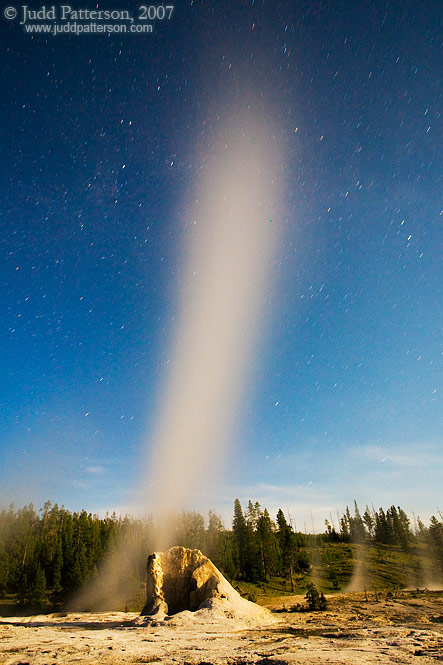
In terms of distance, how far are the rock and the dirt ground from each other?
1.56 m

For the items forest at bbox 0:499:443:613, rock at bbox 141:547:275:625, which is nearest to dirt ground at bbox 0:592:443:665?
rock at bbox 141:547:275:625

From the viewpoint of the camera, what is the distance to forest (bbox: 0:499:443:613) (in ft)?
269

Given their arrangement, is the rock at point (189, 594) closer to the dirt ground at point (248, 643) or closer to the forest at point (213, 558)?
the dirt ground at point (248, 643)

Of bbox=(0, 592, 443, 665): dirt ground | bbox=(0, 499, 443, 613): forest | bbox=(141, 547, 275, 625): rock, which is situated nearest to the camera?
bbox=(0, 592, 443, 665): dirt ground

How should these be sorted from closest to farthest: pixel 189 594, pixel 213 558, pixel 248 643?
pixel 248 643, pixel 189 594, pixel 213 558

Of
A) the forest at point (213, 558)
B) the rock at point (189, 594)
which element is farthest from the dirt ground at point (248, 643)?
the forest at point (213, 558)

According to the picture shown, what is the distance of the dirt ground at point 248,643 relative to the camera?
877 inches

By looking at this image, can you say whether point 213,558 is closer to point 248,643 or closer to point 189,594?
point 189,594

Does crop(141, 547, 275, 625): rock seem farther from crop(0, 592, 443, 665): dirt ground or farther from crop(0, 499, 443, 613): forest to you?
crop(0, 499, 443, 613): forest

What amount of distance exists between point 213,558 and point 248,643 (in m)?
76.1

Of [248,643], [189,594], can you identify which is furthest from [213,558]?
[248,643]

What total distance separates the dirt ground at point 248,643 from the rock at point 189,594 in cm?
156

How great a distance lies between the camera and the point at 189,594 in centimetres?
4609

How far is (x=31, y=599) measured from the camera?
261 ft
